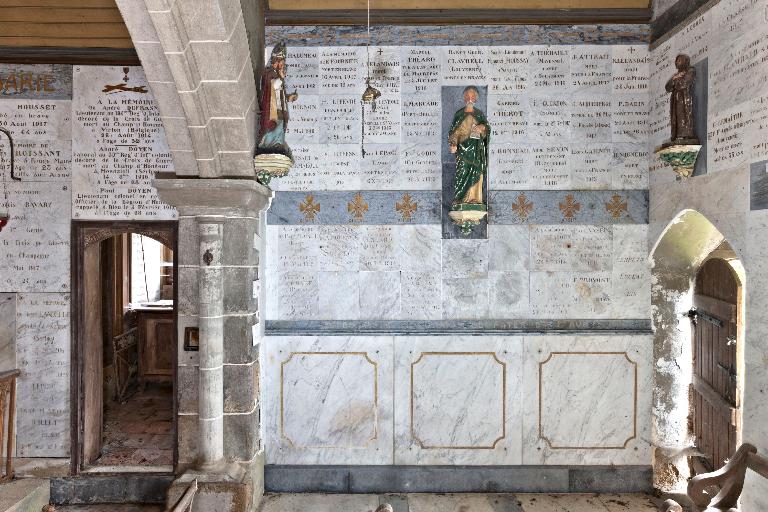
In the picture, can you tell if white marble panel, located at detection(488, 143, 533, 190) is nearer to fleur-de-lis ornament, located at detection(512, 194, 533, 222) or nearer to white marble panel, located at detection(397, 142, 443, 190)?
fleur-de-lis ornament, located at detection(512, 194, 533, 222)

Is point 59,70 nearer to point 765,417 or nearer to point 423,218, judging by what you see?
point 423,218

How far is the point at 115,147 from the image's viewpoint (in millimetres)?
4918

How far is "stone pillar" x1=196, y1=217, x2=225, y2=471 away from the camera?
4.30 metres

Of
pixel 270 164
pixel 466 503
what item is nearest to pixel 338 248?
pixel 270 164

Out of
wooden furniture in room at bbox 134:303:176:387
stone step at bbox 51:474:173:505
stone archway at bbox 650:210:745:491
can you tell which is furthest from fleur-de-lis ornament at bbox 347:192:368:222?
wooden furniture in room at bbox 134:303:176:387

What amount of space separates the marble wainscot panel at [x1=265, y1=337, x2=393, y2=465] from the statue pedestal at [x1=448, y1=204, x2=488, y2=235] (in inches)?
61.3

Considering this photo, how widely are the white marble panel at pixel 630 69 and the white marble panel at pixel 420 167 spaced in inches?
78.9

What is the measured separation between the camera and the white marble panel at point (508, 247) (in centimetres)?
496

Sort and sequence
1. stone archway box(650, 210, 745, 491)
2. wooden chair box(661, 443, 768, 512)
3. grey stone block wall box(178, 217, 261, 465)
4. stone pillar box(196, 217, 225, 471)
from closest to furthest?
wooden chair box(661, 443, 768, 512) < stone pillar box(196, 217, 225, 471) < grey stone block wall box(178, 217, 261, 465) < stone archway box(650, 210, 745, 491)

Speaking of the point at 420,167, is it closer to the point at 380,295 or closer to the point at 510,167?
the point at 510,167

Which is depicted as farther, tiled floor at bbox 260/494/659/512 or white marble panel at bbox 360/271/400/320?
white marble panel at bbox 360/271/400/320

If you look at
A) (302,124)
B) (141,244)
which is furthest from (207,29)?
(141,244)

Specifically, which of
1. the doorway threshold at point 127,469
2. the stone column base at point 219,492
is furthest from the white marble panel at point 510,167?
the doorway threshold at point 127,469

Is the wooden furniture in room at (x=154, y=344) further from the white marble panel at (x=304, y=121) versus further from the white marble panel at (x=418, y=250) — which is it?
the white marble panel at (x=418, y=250)
